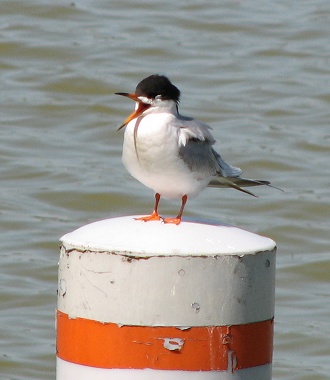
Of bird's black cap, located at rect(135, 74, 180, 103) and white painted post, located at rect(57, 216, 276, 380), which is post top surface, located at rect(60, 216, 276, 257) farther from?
bird's black cap, located at rect(135, 74, 180, 103)

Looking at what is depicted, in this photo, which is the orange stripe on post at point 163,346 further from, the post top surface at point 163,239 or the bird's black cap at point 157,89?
the bird's black cap at point 157,89

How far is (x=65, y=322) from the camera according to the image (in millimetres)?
3627

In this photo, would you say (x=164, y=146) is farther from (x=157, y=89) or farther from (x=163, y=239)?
(x=163, y=239)

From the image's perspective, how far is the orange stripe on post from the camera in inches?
136

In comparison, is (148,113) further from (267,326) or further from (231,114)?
(231,114)

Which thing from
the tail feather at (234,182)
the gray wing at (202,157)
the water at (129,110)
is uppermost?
the gray wing at (202,157)

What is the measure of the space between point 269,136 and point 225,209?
5.21 feet

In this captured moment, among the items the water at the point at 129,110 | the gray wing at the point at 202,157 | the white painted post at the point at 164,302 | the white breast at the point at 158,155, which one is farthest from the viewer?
the water at the point at 129,110

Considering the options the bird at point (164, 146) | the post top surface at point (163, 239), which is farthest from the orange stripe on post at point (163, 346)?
the bird at point (164, 146)

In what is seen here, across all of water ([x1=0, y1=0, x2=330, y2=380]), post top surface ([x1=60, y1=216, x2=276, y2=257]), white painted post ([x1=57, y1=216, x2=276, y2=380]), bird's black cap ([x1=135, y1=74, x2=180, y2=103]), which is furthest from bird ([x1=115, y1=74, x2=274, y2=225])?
water ([x1=0, y1=0, x2=330, y2=380])

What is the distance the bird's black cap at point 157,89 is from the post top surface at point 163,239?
0.75m

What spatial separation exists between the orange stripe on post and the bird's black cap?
3.65ft

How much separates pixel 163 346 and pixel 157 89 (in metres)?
1.24

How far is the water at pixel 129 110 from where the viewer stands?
7945 millimetres
